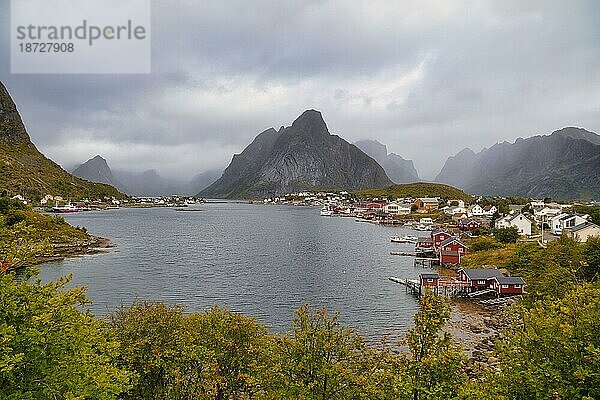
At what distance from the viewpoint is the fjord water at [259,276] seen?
4050 cm

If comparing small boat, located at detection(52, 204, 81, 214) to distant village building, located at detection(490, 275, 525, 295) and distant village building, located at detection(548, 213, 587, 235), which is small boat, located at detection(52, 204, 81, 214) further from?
distant village building, located at detection(548, 213, 587, 235)

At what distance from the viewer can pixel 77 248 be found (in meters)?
72.9

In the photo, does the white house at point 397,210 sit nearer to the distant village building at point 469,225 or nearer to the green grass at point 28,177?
the distant village building at point 469,225

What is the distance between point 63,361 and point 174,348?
6.12 metres

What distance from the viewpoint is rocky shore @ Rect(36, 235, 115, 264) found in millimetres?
65000

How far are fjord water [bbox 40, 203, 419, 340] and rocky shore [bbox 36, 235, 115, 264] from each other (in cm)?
257

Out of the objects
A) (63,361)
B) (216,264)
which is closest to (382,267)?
(216,264)

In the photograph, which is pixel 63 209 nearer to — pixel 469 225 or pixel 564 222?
pixel 469 225

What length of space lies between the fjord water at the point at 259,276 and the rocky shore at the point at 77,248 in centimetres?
257

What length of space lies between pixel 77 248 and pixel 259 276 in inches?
1466

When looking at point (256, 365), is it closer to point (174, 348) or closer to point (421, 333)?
point (174, 348)

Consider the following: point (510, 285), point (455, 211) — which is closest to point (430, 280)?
point (510, 285)

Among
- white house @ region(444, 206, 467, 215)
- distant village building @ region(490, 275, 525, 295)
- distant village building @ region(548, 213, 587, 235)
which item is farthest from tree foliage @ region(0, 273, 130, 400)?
white house @ region(444, 206, 467, 215)

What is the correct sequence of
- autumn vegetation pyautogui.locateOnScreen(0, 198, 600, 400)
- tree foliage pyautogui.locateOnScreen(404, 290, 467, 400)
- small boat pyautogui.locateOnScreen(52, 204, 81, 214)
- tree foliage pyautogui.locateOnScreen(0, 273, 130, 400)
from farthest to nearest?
small boat pyautogui.locateOnScreen(52, 204, 81, 214), tree foliage pyautogui.locateOnScreen(404, 290, 467, 400), autumn vegetation pyautogui.locateOnScreen(0, 198, 600, 400), tree foliage pyautogui.locateOnScreen(0, 273, 130, 400)
